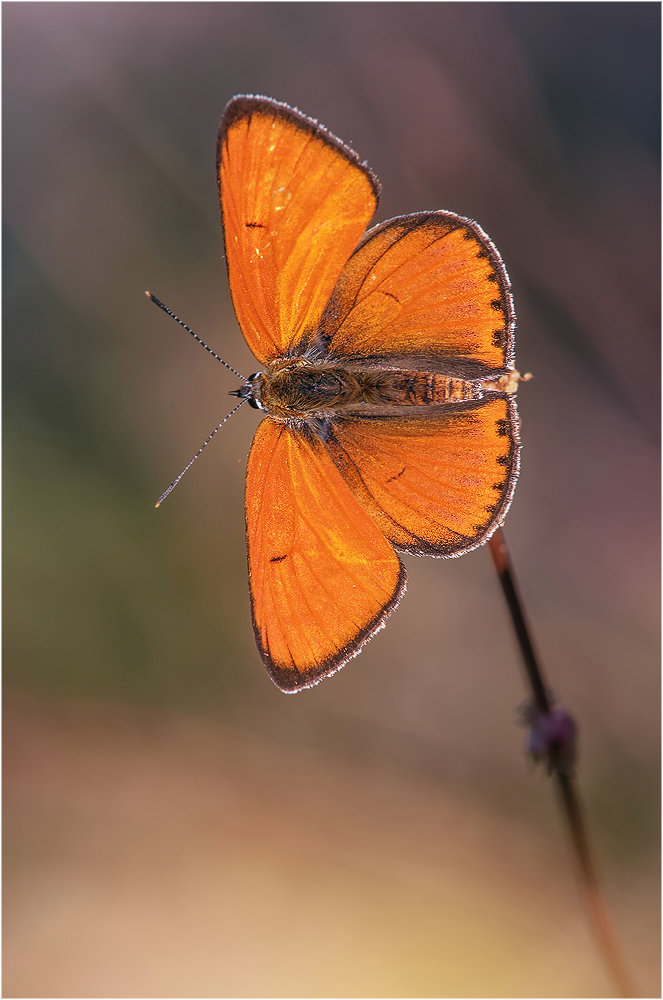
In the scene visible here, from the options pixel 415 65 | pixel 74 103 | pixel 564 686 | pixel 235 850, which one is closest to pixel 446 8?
pixel 415 65

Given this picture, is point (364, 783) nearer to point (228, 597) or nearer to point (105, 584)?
point (228, 597)

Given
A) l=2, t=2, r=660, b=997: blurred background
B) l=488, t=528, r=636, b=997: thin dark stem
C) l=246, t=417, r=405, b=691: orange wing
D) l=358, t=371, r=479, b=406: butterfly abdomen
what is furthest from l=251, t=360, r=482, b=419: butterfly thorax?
l=2, t=2, r=660, b=997: blurred background

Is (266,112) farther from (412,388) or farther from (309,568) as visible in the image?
(309,568)

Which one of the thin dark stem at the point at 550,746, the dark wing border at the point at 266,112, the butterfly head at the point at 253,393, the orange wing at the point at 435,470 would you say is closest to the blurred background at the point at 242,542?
the thin dark stem at the point at 550,746

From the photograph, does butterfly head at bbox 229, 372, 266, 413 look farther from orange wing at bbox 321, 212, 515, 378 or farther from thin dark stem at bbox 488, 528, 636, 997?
thin dark stem at bbox 488, 528, 636, 997

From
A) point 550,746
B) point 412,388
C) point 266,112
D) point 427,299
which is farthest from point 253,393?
point 550,746

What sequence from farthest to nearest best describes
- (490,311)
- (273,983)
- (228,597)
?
(228,597) → (273,983) → (490,311)

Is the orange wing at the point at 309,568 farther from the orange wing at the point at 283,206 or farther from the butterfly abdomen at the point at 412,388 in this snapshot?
the orange wing at the point at 283,206
